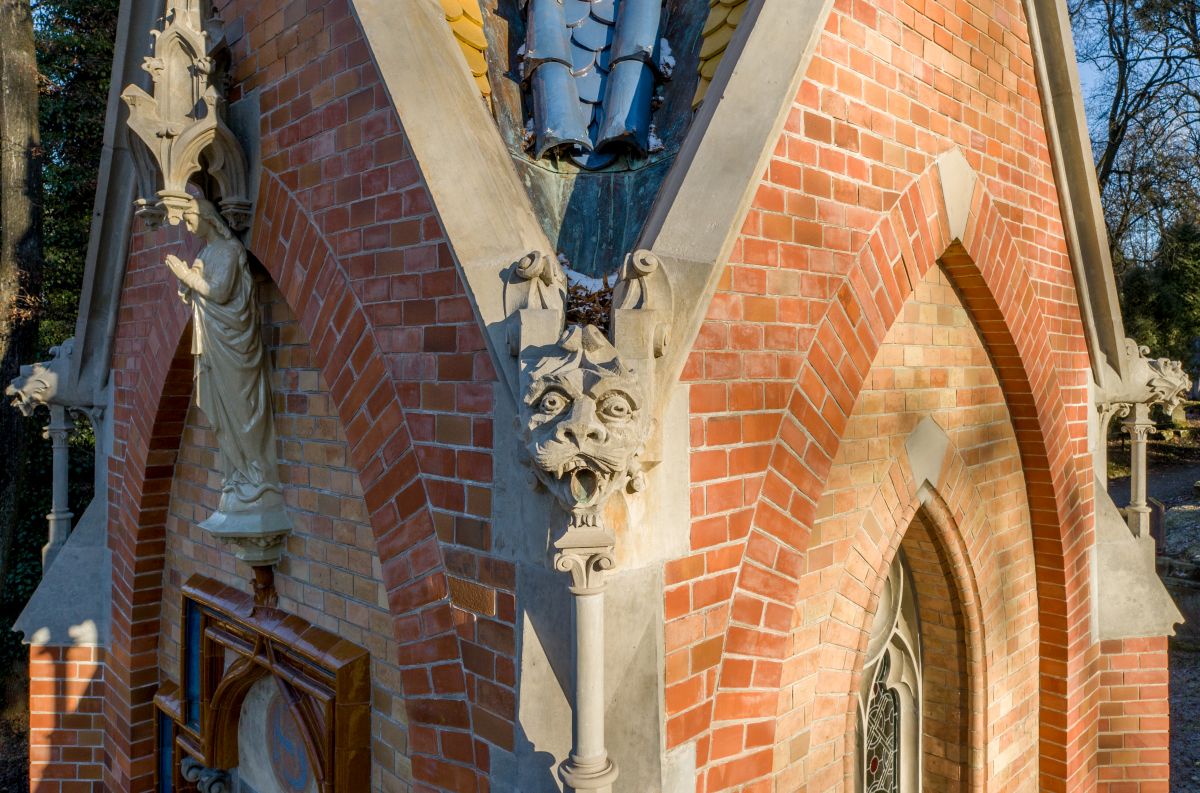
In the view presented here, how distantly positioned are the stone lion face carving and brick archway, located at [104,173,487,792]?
0.76 metres

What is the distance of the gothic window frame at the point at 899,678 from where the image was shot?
3.97 m

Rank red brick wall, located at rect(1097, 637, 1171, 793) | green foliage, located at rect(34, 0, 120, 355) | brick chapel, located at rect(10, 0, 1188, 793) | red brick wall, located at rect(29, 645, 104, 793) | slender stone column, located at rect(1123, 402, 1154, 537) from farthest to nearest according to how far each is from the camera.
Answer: green foliage, located at rect(34, 0, 120, 355), slender stone column, located at rect(1123, 402, 1154, 537), red brick wall, located at rect(29, 645, 104, 793), red brick wall, located at rect(1097, 637, 1171, 793), brick chapel, located at rect(10, 0, 1188, 793)

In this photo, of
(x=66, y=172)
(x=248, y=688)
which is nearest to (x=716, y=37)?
(x=248, y=688)

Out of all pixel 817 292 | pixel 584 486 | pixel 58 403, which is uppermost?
pixel 817 292

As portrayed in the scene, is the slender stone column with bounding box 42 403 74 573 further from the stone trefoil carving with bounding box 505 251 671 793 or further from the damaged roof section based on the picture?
the stone trefoil carving with bounding box 505 251 671 793

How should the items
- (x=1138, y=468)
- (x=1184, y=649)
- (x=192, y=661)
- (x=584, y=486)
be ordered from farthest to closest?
(x=1184, y=649), (x=1138, y=468), (x=192, y=661), (x=584, y=486)

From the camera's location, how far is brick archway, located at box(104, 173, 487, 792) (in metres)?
2.40

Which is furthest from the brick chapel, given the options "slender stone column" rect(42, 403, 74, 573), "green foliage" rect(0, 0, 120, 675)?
"green foliage" rect(0, 0, 120, 675)

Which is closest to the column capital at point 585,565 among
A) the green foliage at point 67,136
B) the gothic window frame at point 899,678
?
the gothic window frame at point 899,678

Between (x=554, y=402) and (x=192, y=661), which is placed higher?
(x=554, y=402)

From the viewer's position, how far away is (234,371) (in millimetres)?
3375

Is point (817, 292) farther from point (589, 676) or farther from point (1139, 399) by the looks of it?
point (1139, 399)

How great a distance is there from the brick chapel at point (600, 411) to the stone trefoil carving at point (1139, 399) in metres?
0.04

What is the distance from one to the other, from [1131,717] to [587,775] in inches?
178
